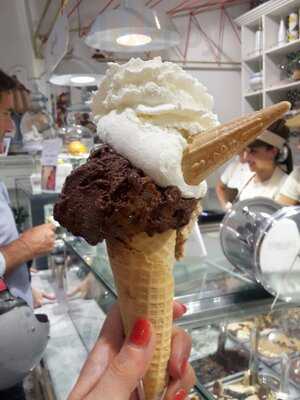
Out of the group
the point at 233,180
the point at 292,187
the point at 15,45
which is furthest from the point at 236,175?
the point at 15,45

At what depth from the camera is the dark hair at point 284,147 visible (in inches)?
116

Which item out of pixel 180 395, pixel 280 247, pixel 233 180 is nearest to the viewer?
pixel 180 395

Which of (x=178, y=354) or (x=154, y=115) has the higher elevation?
(x=154, y=115)

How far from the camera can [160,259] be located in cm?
71

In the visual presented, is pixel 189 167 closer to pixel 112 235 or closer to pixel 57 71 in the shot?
pixel 112 235

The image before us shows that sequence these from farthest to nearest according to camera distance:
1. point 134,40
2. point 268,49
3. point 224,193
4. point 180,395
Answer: point 268,49
point 224,193
point 134,40
point 180,395

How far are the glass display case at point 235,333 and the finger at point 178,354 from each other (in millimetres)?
68

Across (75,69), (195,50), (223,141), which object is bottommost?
(223,141)

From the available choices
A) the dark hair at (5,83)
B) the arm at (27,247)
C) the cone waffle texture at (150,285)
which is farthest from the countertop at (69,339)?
the dark hair at (5,83)

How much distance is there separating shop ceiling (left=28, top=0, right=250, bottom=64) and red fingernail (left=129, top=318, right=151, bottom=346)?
3493 millimetres

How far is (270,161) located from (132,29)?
145 centimetres

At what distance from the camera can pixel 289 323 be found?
1124 millimetres

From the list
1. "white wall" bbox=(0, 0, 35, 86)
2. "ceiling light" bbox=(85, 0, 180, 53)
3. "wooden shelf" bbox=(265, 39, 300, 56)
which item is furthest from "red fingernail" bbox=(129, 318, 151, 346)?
"white wall" bbox=(0, 0, 35, 86)

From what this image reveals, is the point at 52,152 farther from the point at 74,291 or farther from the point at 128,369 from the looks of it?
the point at 128,369
